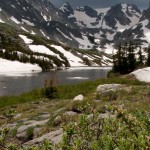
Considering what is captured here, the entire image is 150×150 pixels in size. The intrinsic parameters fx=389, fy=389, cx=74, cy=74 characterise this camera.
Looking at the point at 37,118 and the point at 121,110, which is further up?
the point at 121,110

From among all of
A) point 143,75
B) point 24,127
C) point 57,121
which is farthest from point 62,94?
point 57,121

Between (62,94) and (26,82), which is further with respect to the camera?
(26,82)

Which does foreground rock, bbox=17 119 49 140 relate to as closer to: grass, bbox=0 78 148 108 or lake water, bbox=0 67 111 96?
grass, bbox=0 78 148 108

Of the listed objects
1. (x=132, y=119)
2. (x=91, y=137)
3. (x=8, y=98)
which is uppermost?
(x=132, y=119)

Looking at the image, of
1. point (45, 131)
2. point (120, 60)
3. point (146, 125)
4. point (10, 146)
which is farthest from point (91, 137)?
point (120, 60)

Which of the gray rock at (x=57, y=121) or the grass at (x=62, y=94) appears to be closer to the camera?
the gray rock at (x=57, y=121)

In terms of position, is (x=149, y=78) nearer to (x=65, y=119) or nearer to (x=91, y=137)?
(x=65, y=119)

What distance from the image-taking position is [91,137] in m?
6.63

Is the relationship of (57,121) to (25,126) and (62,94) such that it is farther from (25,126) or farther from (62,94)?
(62,94)

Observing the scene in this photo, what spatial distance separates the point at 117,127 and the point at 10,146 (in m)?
2.08

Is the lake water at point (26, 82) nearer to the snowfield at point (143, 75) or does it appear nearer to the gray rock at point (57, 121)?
the snowfield at point (143, 75)

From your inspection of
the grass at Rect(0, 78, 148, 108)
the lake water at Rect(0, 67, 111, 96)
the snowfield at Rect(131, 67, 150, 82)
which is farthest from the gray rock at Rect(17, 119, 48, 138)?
the snowfield at Rect(131, 67, 150, 82)

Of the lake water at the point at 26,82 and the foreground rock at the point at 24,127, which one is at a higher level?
the foreground rock at the point at 24,127

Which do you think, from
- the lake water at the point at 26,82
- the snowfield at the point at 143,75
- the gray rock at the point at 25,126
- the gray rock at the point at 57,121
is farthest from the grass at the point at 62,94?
the gray rock at the point at 57,121
